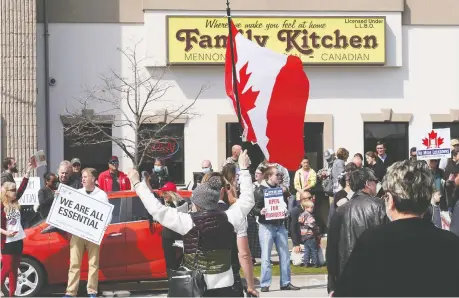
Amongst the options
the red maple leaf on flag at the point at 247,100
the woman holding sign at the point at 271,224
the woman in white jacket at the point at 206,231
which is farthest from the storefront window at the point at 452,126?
the woman in white jacket at the point at 206,231

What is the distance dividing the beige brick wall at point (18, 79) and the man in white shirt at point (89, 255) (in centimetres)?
855

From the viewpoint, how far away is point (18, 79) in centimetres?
2153

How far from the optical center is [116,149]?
22.5 metres

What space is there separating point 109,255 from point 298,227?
12.1 feet

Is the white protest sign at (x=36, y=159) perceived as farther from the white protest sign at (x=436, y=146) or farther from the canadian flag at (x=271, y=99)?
the white protest sign at (x=436, y=146)

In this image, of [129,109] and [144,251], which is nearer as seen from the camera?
[144,251]

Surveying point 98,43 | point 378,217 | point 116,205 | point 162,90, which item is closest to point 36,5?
point 98,43

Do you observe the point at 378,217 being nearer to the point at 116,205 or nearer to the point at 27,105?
the point at 116,205

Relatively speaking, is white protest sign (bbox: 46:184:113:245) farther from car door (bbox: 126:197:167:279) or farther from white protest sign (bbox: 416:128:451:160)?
white protest sign (bbox: 416:128:451:160)

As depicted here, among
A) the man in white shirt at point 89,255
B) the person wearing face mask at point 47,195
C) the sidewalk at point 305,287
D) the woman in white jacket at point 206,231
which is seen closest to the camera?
the woman in white jacket at point 206,231

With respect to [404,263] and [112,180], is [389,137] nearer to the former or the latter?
[112,180]

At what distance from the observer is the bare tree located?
72.9ft

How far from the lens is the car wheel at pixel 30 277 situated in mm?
13883

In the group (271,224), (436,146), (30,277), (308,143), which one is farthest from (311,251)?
(308,143)
